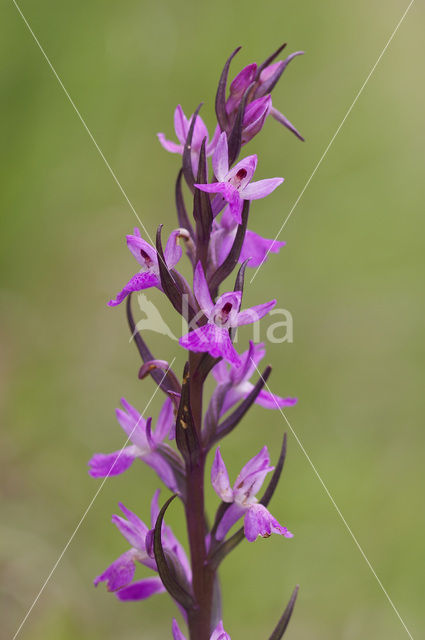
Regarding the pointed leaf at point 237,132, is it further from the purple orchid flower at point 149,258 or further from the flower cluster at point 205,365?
the purple orchid flower at point 149,258

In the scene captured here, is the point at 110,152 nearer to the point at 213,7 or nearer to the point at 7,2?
the point at 7,2

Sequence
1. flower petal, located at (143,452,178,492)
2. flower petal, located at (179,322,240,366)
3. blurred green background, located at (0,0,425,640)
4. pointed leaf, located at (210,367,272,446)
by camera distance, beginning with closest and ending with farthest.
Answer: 1. flower petal, located at (179,322,240,366)
2. pointed leaf, located at (210,367,272,446)
3. flower petal, located at (143,452,178,492)
4. blurred green background, located at (0,0,425,640)

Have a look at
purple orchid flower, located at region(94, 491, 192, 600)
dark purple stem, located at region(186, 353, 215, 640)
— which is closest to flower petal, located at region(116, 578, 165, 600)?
purple orchid flower, located at region(94, 491, 192, 600)

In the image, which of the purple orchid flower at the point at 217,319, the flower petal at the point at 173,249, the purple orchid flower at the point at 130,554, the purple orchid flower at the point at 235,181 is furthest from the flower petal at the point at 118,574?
the purple orchid flower at the point at 235,181

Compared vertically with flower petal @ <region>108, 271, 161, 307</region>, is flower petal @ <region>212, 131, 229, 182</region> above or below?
above

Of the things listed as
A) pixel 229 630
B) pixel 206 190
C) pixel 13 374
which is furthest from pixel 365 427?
pixel 206 190

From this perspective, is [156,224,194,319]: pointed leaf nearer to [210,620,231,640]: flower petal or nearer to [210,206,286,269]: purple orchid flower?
[210,206,286,269]: purple orchid flower

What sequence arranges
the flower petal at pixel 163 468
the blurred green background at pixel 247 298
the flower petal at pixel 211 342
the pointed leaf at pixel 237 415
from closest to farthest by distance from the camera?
the flower petal at pixel 211 342, the pointed leaf at pixel 237 415, the flower petal at pixel 163 468, the blurred green background at pixel 247 298

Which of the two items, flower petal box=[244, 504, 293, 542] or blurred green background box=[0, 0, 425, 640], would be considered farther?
blurred green background box=[0, 0, 425, 640]

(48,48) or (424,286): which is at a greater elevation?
(48,48)
